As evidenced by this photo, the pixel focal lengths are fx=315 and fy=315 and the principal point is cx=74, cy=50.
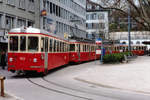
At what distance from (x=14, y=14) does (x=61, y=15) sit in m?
22.6

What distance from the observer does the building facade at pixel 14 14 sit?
3609 cm

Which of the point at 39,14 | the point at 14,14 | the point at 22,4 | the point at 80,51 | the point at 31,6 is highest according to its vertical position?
the point at 31,6

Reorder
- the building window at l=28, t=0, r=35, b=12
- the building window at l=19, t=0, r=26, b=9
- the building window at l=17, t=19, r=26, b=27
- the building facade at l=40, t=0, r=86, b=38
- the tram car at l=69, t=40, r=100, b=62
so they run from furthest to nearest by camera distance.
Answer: the building facade at l=40, t=0, r=86, b=38, the building window at l=28, t=0, r=35, b=12, the building window at l=19, t=0, r=26, b=9, the building window at l=17, t=19, r=26, b=27, the tram car at l=69, t=40, r=100, b=62

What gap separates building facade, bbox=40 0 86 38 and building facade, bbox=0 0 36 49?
10.6 ft

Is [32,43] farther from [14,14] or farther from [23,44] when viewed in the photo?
[14,14]

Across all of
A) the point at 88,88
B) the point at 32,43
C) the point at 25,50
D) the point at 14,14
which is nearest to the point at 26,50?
the point at 25,50

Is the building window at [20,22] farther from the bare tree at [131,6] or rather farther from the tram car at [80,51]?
the bare tree at [131,6]

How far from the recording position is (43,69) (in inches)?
723

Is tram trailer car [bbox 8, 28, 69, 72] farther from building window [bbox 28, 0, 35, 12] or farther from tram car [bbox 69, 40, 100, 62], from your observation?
building window [bbox 28, 0, 35, 12]

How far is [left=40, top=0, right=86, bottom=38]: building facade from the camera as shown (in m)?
50.1

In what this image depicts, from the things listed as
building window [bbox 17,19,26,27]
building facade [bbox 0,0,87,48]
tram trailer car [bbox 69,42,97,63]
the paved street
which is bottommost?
the paved street

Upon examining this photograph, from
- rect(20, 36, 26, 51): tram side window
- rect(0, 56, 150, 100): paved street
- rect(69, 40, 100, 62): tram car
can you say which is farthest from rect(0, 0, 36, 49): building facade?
rect(0, 56, 150, 100): paved street

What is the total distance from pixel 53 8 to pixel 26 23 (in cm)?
1387

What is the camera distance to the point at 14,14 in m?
39.2
